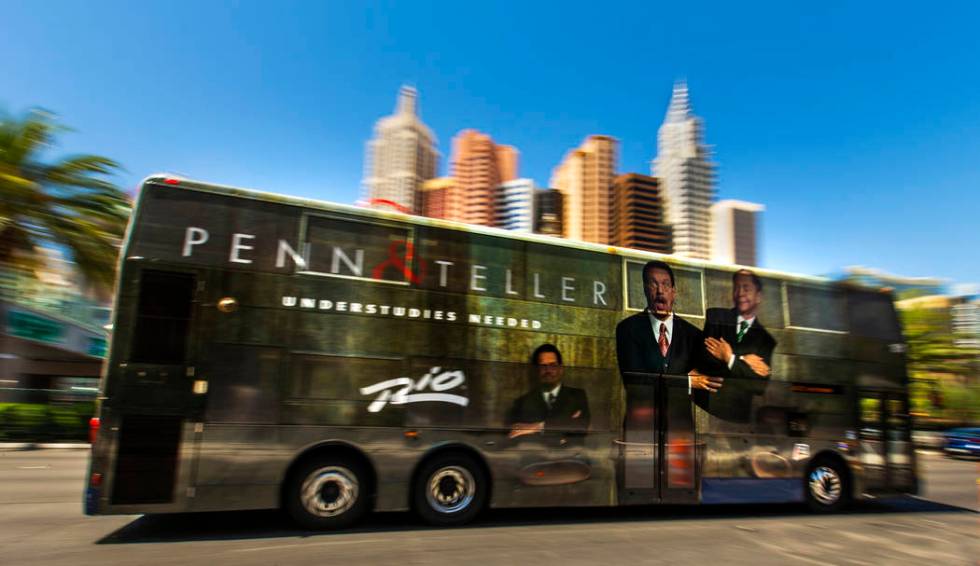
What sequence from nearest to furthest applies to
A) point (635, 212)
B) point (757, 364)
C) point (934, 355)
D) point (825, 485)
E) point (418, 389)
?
point (418, 389) < point (757, 364) < point (825, 485) < point (934, 355) < point (635, 212)

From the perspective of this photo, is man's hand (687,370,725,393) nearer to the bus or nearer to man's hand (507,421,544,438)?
the bus

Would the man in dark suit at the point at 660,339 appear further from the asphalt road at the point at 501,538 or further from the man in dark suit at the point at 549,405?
the asphalt road at the point at 501,538

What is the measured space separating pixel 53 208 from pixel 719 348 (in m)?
19.5

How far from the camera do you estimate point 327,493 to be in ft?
24.5

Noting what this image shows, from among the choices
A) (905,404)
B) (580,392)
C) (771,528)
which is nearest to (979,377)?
(905,404)

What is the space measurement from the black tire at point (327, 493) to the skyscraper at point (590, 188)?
6187 inches

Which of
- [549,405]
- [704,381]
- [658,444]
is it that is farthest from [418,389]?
[704,381]

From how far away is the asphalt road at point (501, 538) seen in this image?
20.7 feet

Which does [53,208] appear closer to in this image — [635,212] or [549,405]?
[549,405]

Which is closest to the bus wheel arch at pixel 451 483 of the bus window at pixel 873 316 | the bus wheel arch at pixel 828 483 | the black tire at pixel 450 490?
the black tire at pixel 450 490

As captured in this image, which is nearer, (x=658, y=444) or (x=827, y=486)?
(x=658, y=444)

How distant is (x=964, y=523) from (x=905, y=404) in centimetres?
212

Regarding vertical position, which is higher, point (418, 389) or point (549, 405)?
point (418, 389)

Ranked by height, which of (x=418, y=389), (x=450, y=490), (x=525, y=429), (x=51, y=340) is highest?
(x=51, y=340)
